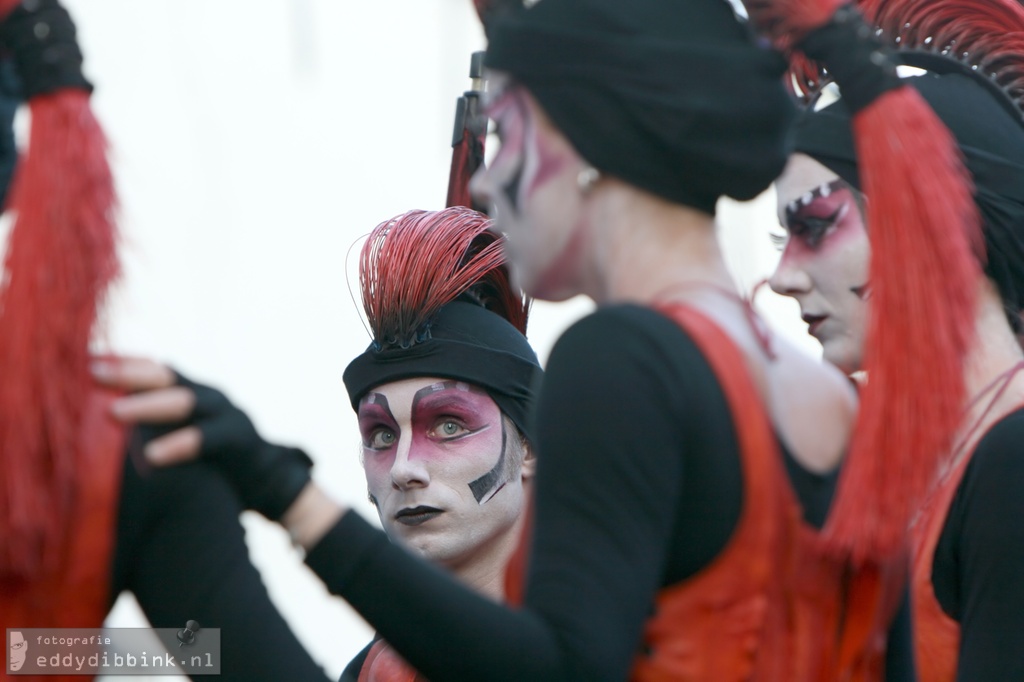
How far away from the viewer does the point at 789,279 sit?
9.63 feet

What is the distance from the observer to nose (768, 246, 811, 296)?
9.57ft

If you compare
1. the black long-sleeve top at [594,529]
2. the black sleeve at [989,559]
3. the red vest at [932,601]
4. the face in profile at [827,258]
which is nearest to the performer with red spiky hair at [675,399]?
the black long-sleeve top at [594,529]

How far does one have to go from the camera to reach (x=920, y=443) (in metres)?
1.91

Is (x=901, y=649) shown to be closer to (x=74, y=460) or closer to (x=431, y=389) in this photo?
(x=74, y=460)

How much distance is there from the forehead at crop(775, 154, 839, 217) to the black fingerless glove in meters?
1.49

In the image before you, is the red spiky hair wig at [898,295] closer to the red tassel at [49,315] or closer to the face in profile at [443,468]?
the red tassel at [49,315]

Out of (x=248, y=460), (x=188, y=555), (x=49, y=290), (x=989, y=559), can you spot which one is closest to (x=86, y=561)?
(x=188, y=555)

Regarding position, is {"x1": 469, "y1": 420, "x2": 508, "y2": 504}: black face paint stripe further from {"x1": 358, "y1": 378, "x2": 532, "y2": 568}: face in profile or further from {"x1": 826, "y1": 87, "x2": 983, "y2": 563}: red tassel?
{"x1": 826, "y1": 87, "x2": 983, "y2": 563}: red tassel

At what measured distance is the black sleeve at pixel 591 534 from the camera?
166 centimetres

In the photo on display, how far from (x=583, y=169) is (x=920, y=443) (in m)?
0.57

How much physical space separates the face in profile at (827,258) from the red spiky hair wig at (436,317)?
763 millimetres

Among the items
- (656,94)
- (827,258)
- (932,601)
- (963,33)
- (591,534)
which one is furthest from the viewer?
(963,33)

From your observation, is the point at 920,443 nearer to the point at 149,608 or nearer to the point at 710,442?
the point at 710,442

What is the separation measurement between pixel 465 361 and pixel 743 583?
5.50ft
